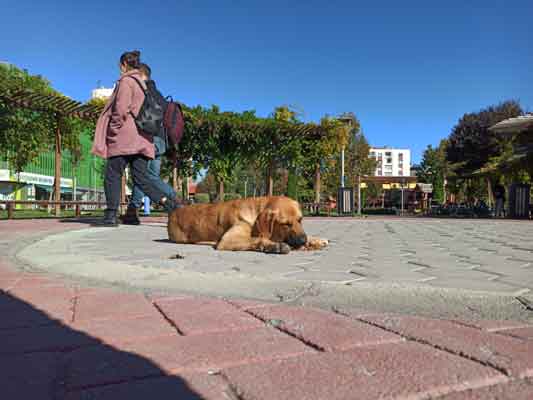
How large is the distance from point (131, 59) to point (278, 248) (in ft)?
11.7

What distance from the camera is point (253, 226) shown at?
12.8ft

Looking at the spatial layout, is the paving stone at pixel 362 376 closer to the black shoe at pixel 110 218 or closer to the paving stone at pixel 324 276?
the paving stone at pixel 324 276

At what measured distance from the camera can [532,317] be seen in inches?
67.4

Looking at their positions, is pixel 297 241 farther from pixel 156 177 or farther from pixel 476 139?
pixel 476 139

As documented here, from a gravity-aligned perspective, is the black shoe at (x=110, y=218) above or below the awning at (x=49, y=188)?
below

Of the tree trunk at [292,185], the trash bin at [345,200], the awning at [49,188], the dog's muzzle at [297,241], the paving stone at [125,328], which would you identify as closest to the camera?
the paving stone at [125,328]

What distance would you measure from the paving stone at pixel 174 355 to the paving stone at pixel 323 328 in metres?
0.07

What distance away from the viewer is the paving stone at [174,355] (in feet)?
3.65

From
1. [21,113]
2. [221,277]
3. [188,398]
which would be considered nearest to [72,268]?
[221,277]

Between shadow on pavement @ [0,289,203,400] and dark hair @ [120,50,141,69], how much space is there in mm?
4717

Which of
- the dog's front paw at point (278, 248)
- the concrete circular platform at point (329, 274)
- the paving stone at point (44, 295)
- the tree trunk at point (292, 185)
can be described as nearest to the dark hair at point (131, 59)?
the concrete circular platform at point (329, 274)

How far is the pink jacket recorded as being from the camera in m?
5.24

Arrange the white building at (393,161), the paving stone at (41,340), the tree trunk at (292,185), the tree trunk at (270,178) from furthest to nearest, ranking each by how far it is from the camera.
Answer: the white building at (393,161), the tree trunk at (292,185), the tree trunk at (270,178), the paving stone at (41,340)

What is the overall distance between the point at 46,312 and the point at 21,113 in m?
22.1
